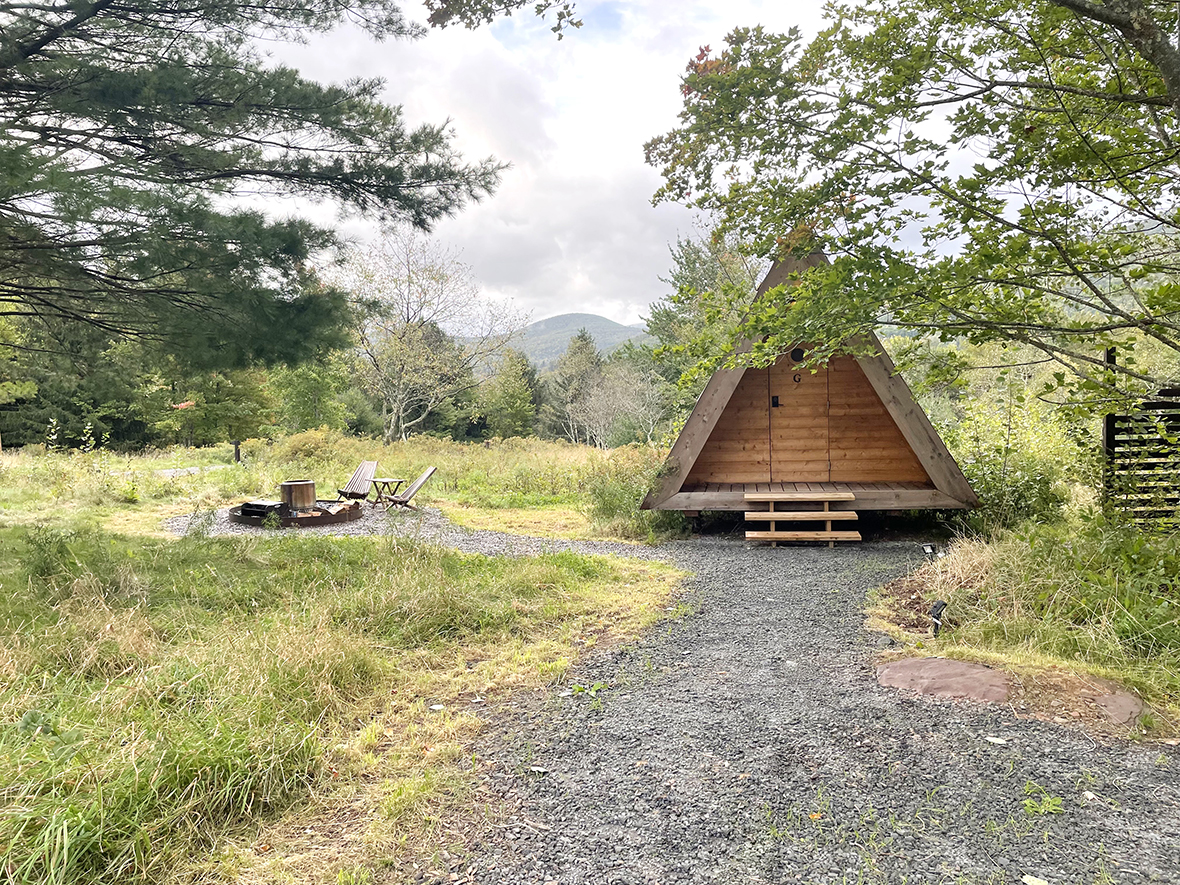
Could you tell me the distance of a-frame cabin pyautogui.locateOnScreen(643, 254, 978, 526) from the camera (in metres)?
7.73

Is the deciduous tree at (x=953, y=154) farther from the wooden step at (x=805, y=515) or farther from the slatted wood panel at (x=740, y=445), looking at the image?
the slatted wood panel at (x=740, y=445)

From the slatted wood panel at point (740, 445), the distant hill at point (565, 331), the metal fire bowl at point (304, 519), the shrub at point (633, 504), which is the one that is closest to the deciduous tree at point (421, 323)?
the metal fire bowl at point (304, 519)

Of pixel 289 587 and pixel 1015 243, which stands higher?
pixel 1015 243

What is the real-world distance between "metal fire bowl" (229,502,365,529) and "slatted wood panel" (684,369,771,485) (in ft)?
16.0

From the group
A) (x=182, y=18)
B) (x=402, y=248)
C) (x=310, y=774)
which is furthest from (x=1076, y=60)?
(x=402, y=248)

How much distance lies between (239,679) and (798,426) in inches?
282

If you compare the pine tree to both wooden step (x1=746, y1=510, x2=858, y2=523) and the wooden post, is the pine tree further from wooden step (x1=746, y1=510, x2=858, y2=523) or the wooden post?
the wooden post

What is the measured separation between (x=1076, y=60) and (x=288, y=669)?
18.5ft

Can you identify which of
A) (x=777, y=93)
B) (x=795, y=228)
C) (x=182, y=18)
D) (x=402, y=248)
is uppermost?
(x=402, y=248)

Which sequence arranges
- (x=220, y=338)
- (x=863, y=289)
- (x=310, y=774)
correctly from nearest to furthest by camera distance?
(x=310, y=774), (x=863, y=289), (x=220, y=338)

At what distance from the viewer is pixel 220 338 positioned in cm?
537

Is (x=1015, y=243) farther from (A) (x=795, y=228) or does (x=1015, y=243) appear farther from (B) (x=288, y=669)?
(B) (x=288, y=669)

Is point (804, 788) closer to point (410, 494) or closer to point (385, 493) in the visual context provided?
point (410, 494)

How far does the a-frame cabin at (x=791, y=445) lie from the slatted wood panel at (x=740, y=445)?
13 mm
